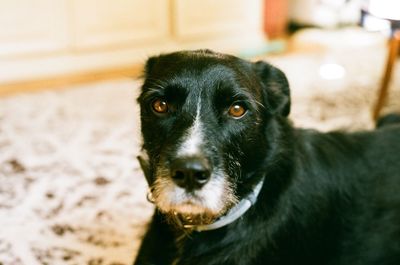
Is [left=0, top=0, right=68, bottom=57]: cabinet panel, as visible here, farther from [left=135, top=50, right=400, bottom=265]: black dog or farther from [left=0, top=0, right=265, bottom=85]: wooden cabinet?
[left=135, top=50, right=400, bottom=265]: black dog

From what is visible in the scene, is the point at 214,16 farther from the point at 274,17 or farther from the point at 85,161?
the point at 85,161

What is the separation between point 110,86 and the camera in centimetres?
388

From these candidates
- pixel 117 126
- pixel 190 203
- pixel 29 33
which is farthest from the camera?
pixel 29 33

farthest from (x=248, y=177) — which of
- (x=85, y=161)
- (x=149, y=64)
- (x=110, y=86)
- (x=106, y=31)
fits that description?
(x=106, y=31)

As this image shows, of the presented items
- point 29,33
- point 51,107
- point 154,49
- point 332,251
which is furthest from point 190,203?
point 154,49

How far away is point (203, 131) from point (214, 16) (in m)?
4.04

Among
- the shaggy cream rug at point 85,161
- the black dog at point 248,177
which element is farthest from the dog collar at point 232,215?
the shaggy cream rug at point 85,161

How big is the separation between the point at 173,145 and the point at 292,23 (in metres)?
5.34

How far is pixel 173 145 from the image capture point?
1279 mm

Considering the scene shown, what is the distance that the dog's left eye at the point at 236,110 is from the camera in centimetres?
137

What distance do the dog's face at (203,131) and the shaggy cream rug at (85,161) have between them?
0.32 metres

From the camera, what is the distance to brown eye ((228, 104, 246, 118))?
1.37 m

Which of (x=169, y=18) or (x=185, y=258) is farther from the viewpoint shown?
(x=169, y=18)

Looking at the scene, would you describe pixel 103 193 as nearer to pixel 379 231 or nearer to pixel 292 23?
pixel 379 231
